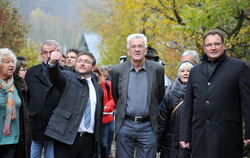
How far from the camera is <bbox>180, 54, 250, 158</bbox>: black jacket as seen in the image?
4586 mm

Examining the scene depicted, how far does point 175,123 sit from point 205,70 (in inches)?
47.2

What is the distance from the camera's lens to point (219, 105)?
4.60m

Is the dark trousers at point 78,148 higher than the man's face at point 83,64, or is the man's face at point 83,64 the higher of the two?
the man's face at point 83,64

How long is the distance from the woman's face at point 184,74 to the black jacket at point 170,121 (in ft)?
0.22

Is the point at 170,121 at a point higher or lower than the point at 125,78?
lower

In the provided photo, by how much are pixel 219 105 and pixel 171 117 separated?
1.29 metres

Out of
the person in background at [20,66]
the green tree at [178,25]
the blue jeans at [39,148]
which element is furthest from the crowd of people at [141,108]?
the green tree at [178,25]

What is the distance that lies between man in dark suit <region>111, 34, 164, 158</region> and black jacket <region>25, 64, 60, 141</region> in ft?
4.36

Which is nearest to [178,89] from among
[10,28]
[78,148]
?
[78,148]

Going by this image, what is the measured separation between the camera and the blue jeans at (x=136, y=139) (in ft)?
17.6

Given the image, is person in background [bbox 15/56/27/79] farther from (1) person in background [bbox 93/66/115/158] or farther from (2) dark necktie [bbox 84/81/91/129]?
(1) person in background [bbox 93/66/115/158]

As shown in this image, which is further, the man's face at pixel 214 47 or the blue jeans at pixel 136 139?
the blue jeans at pixel 136 139

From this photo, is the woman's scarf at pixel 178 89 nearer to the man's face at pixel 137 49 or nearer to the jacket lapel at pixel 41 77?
the man's face at pixel 137 49

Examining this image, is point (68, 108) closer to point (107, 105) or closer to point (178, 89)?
point (178, 89)
